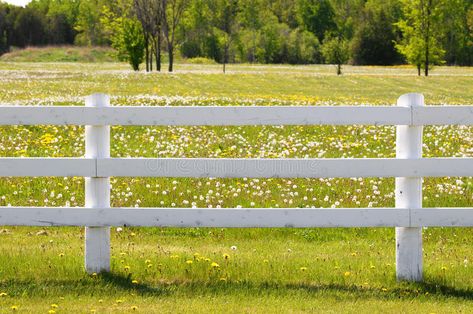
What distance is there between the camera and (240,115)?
7.05 meters

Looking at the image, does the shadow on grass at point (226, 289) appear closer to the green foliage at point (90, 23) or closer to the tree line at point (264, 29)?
the tree line at point (264, 29)

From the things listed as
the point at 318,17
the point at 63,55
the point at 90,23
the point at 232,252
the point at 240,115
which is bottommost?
the point at 232,252

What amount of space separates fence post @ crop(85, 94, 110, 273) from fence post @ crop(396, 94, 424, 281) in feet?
8.54

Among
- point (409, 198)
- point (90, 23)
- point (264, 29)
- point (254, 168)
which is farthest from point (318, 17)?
point (254, 168)

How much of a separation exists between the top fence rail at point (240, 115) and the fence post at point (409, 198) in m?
0.14

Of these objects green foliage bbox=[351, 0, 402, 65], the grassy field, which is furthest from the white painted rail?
green foliage bbox=[351, 0, 402, 65]

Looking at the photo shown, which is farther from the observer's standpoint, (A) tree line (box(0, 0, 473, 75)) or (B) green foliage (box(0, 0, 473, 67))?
(B) green foliage (box(0, 0, 473, 67))

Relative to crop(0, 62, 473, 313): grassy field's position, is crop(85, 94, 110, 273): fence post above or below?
above

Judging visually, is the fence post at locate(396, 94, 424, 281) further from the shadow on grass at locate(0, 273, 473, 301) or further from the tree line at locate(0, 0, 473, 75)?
the tree line at locate(0, 0, 473, 75)

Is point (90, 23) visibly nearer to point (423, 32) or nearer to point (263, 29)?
point (263, 29)

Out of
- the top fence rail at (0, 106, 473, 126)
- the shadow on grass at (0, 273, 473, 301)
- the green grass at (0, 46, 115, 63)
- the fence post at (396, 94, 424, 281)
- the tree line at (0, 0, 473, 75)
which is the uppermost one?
the tree line at (0, 0, 473, 75)

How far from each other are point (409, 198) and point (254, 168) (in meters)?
1.39

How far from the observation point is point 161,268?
24.3ft

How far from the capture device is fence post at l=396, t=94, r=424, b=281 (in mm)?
7012
